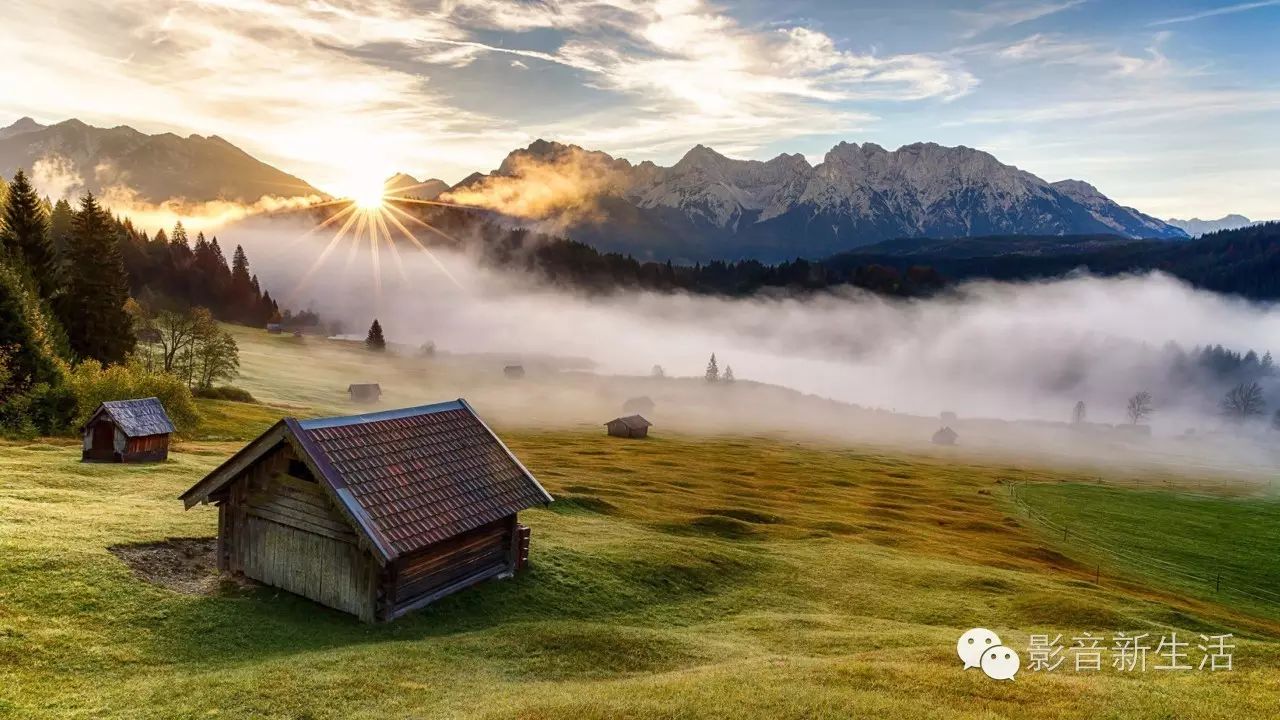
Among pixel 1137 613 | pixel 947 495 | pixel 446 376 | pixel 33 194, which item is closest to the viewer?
pixel 1137 613

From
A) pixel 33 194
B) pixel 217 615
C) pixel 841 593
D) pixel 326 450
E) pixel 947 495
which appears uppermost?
pixel 33 194

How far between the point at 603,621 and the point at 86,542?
66.4 feet

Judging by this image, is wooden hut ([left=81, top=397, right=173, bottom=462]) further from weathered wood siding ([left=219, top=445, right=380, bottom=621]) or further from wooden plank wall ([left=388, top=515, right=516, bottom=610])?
wooden plank wall ([left=388, top=515, right=516, bottom=610])

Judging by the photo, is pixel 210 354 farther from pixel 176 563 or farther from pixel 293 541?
pixel 293 541

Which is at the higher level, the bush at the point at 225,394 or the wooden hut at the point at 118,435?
the wooden hut at the point at 118,435

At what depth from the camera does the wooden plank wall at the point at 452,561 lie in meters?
24.6

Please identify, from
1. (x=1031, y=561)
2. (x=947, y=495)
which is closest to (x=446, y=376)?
(x=947, y=495)

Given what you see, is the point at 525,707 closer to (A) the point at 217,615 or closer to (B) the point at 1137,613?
(A) the point at 217,615

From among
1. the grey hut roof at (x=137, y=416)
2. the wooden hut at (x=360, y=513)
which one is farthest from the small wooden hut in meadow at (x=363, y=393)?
the wooden hut at (x=360, y=513)

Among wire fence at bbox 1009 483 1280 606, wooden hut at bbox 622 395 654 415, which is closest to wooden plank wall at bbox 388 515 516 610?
wire fence at bbox 1009 483 1280 606

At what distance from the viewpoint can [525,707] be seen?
55.0 ft

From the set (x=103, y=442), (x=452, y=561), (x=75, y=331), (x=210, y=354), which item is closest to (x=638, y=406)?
(x=210, y=354)

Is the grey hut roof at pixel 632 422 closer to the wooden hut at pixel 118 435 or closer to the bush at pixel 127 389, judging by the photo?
the bush at pixel 127 389

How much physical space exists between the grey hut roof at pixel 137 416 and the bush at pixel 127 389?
538 inches
